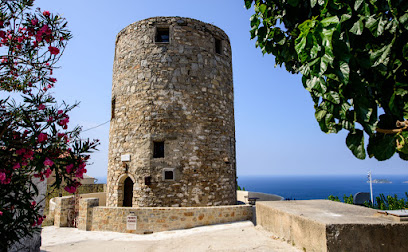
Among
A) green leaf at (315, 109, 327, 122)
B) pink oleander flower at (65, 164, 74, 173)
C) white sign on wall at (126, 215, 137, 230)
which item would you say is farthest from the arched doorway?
green leaf at (315, 109, 327, 122)

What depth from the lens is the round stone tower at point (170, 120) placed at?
1020 cm

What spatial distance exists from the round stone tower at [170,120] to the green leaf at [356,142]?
25.5 ft

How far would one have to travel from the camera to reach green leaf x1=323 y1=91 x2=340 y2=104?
280cm

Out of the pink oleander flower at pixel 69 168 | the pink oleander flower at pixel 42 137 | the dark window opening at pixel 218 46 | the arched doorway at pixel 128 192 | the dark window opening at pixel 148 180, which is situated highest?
the dark window opening at pixel 218 46

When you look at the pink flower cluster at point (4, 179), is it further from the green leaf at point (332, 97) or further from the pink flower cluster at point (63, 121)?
the green leaf at point (332, 97)

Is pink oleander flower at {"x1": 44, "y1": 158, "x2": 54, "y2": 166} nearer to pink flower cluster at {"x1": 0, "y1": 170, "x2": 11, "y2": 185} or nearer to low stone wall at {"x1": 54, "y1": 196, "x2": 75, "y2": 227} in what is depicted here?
pink flower cluster at {"x1": 0, "y1": 170, "x2": 11, "y2": 185}

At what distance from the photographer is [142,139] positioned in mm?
10500

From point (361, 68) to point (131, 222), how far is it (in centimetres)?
776

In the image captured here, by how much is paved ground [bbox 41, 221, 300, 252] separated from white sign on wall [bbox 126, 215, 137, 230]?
12.7 inches

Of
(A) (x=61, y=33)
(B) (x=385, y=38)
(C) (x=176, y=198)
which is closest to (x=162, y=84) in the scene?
(C) (x=176, y=198)

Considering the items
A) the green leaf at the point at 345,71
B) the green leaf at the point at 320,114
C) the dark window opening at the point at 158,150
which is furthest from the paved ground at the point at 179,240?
the green leaf at the point at 345,71

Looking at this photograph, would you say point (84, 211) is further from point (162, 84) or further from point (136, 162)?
point (162, 84)

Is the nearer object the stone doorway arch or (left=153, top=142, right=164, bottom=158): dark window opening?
(left=153, top=142, right=164, bottom=158): dark window opening

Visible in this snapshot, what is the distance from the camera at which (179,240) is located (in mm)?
7176
